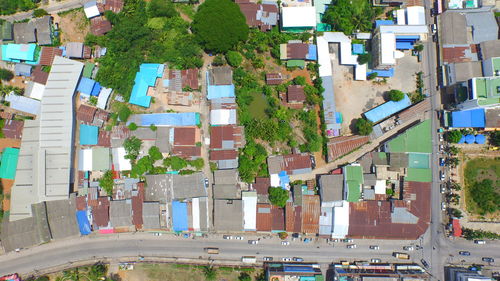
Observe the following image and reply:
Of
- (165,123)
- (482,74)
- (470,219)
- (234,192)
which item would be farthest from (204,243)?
(482,74)

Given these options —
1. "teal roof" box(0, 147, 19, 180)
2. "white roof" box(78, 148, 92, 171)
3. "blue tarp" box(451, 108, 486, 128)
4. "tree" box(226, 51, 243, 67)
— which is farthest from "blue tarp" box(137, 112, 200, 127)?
"blue tarp" box(451, 108, 486, 128)

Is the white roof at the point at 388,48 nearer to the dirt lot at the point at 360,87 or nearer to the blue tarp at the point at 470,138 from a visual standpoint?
the dirt lot at the point at 360,87

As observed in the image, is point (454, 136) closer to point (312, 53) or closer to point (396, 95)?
point (396, 95)

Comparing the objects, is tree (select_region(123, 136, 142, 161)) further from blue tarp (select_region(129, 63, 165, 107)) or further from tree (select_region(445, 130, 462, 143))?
tree (select_region(445, 130, 462, 143))

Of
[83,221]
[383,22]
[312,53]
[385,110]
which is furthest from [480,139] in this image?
[83,221]

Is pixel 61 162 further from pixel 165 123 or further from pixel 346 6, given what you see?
pixel 346 6
